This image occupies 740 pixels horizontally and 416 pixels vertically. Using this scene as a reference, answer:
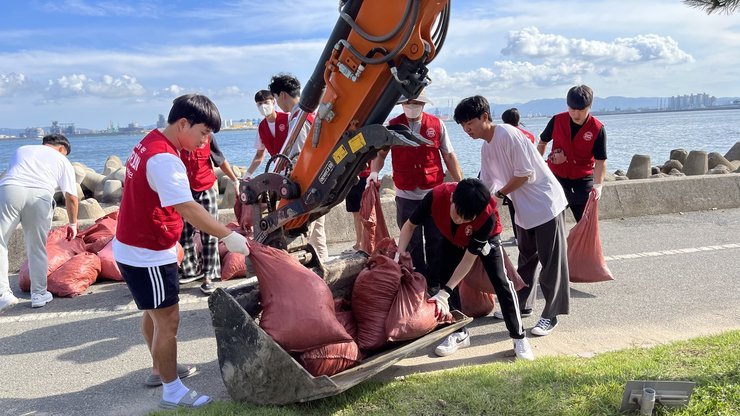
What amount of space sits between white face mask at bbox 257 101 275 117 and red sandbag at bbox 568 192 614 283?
311cm

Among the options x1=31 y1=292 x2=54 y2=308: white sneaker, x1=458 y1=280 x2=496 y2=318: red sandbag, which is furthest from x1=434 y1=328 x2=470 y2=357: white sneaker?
x1=31 y1=292 x2=54 y2=308: white sneaker

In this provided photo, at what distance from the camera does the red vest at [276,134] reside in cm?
602

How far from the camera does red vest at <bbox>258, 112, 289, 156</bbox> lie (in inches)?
237

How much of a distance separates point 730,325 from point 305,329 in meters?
3.33

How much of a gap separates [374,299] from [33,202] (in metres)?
3.51

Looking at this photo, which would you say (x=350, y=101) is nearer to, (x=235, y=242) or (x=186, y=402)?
(x=235, y=242)

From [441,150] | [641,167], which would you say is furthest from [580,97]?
[641,167]

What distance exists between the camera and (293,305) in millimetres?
3383

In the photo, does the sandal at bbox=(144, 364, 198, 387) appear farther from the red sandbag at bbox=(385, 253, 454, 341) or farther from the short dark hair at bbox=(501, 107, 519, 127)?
the short dark hair at bbox=(501, 107, 519, 127)

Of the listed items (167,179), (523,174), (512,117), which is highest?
(512,117)

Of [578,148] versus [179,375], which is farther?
[578,148]

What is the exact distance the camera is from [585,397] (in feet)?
10.6

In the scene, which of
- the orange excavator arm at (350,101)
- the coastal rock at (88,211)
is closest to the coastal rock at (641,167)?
the coastal rock at (88,211)

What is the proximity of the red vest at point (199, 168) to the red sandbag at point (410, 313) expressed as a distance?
252 cm
